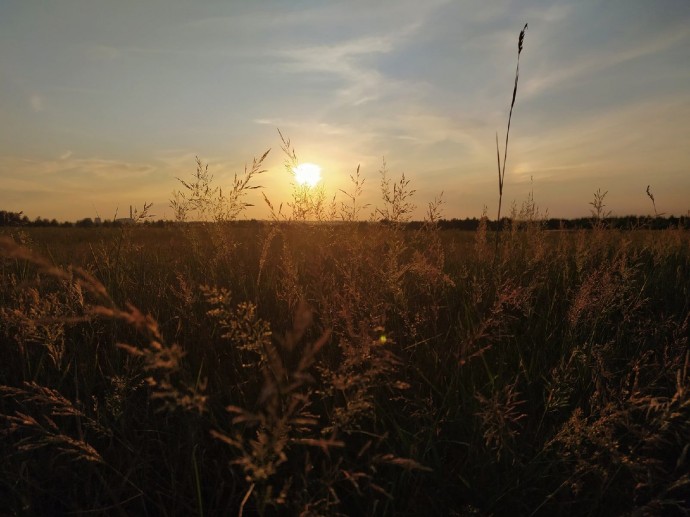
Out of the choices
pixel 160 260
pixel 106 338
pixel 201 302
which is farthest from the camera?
pixel 160 260

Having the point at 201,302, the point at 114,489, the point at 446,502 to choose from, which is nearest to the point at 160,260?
the point at 201,302

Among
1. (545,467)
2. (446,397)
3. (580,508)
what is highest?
(446,397)

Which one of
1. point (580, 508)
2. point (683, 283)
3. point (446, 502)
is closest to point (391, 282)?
point (446, 502)

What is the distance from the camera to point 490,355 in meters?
2.14

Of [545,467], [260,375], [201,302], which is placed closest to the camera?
[545,467]

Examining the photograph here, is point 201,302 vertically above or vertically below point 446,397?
above

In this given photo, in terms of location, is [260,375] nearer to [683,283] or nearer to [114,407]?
[114,407]

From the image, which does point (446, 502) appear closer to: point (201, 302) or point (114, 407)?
point (114, 407)

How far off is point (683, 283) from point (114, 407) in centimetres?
378

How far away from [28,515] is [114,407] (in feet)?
1.29

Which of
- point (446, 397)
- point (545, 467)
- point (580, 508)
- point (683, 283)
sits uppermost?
point (683, 283)

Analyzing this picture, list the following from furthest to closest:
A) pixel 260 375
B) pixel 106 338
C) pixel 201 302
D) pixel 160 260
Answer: pixel 160 260
pixel 201 302
pixel 106 338
pixel 260 375

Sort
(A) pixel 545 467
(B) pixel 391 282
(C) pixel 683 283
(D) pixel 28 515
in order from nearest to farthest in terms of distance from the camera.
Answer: (D) pixel 28 515, (A) pixel 545 467, (B) pixel 391 282, (C) pixel 683 283

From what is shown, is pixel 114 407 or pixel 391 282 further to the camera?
pixel 391 282
